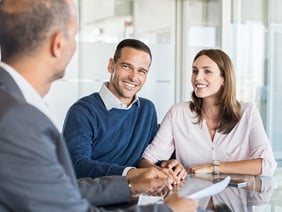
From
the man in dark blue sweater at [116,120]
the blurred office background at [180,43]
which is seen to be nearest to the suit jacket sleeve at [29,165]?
the man in dark blue sweater at [116,120]

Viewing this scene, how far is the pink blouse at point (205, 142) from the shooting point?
2.20m

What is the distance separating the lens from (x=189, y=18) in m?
5.14

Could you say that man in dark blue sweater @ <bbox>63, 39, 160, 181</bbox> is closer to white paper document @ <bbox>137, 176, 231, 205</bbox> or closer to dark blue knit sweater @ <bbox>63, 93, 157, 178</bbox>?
dark blue knit sweater @ <bbox>63, 93, 157, 178</bbox>

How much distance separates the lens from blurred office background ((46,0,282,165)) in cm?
435

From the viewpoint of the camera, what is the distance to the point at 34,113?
800 mm

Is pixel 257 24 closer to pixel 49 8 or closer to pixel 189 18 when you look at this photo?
pixel 189 18

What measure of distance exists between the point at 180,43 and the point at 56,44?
4.37 m

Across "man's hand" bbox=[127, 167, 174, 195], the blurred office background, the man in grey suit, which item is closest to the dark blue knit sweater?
"man's hand" bbox=[127, 167, 174, 195]

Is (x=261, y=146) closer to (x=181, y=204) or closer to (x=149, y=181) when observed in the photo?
(x=149, y=181)

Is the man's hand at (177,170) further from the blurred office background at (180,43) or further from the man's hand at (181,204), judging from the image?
the blurred office background at (180,43)

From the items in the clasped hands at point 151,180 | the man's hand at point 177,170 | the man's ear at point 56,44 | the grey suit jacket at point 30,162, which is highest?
the man's ear at point 56,44

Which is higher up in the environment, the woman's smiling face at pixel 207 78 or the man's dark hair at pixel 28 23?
the man's dark hair at pixel 28 23

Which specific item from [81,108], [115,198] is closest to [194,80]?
[81,108]

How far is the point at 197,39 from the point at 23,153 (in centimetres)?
453
